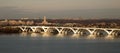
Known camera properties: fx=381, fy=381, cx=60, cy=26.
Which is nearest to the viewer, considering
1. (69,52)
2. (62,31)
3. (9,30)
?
(69,52)

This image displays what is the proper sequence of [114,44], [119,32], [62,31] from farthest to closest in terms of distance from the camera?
[62,31]
[119,32]
[114,44]

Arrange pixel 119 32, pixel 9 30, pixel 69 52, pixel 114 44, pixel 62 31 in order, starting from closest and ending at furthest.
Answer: pixel 69 52
pixel 114 44
pixel 119 32
pixel 62 31
pixel 9 30

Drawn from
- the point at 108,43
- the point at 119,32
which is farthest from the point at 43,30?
the point at 108,43

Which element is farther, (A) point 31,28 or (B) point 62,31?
(A) point 31,28

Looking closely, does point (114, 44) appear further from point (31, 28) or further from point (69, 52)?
point (31, 28)

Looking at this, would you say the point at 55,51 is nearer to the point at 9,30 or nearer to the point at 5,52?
the point at 5,52

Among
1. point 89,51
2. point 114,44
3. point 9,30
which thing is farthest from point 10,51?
point 9,30

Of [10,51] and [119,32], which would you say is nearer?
[10,51]

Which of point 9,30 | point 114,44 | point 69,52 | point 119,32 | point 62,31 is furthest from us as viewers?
point 9,30
